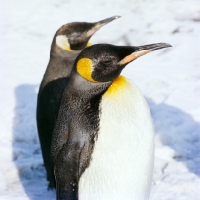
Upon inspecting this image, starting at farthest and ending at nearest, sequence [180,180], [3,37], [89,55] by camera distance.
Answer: [3,37] < [180,180] < [89,55]

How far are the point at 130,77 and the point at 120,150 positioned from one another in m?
2.88

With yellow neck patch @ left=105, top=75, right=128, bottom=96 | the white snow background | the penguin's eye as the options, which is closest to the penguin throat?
the white snow background

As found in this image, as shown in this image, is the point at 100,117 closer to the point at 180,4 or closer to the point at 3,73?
the point at 3,73

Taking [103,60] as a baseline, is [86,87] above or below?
below

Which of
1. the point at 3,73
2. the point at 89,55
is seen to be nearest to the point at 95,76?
the point at 89,55

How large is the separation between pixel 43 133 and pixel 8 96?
5.02ft

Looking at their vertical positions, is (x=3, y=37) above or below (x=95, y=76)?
below

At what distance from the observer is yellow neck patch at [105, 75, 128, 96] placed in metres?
2.67

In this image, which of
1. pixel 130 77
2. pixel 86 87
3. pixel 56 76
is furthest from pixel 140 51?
pixel 130 77

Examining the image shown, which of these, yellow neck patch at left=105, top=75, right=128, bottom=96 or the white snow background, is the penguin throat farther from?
yellow neck patch at left=105, top=75, right=128, bottom=96

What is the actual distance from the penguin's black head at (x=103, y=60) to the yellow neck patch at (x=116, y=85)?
3.1 inches

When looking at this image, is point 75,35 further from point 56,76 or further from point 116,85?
point 116,85

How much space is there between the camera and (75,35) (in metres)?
3.81

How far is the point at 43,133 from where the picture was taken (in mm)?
3766
